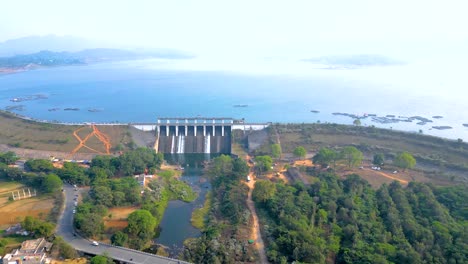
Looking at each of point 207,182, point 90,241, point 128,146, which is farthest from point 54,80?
point 90,241

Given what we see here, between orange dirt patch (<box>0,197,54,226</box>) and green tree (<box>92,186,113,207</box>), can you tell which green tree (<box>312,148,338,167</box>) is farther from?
orange dirt patch (<box>0,197,54,226</box>)

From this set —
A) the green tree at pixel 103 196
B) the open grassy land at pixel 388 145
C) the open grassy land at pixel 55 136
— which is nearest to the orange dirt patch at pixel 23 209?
the green tree at pixel 103 196

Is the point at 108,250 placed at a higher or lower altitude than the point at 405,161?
lower

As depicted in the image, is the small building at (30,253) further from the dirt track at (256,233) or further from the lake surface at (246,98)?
the lake surface at (246,98)

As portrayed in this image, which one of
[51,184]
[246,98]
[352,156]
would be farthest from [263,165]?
[246,98]

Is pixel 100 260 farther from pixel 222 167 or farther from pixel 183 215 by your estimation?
pixel 222 167

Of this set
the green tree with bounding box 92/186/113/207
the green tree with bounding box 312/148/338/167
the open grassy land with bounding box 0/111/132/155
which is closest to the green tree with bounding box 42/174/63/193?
the green tree with bounding box 92/186/113/207

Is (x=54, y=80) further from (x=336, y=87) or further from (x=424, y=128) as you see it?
(x=424, y=128)
